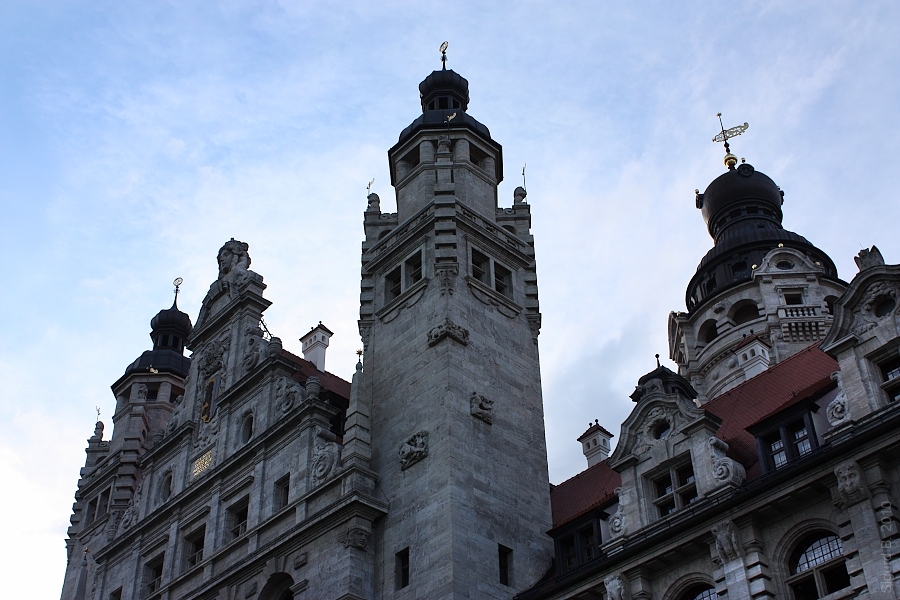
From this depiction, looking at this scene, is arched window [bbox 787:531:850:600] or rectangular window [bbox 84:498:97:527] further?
rectangular window [bbox 84:498:97:527]

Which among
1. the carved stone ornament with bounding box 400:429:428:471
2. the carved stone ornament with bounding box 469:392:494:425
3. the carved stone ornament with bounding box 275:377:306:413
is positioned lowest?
the carved stone ornament with bounding box 400:429:428:471

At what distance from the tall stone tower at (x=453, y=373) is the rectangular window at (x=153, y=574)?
38.6 ft

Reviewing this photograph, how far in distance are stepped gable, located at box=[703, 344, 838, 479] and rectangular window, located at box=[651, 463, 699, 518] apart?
4.92 feet

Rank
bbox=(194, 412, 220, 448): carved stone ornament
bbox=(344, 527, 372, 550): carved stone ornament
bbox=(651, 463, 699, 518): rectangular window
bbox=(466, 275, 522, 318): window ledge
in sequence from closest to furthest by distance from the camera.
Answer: bbox=(651, 463, 699, 518): rectangular window
bbox=(344, 527, 372, 550): carved stone ornament
bbox=(466, 275, 522, 318): window ledge
bbox=(194, 412, 220, 448): carved stone ornament

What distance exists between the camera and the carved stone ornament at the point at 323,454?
38.3 m

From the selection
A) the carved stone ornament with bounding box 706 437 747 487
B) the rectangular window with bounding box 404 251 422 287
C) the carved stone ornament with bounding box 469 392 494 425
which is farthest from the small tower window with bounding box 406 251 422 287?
the carved stone ornament with bounding box 706 437 747 487

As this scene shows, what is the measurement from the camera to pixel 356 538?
3591 cm

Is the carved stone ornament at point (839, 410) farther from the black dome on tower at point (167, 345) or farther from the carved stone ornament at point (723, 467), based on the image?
the black dome on tower at point (167, 345)

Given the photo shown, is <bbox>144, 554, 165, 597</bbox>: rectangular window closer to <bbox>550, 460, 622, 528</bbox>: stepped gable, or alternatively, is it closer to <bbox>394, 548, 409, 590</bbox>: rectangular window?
<bbox>394, 548, 409, 590</bbox>: rectangular window

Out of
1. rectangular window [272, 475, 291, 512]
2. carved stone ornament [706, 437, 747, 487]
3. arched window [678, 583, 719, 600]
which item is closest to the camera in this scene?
arched window [678, 583, 719, 600]

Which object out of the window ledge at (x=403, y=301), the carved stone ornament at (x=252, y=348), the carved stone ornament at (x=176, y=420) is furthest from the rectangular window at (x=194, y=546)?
the window ledge at (x=403, y=301)

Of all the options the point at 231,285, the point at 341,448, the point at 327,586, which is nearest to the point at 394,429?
the point at 341,448

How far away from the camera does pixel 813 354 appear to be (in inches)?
1407

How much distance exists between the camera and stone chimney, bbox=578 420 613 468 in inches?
1984
